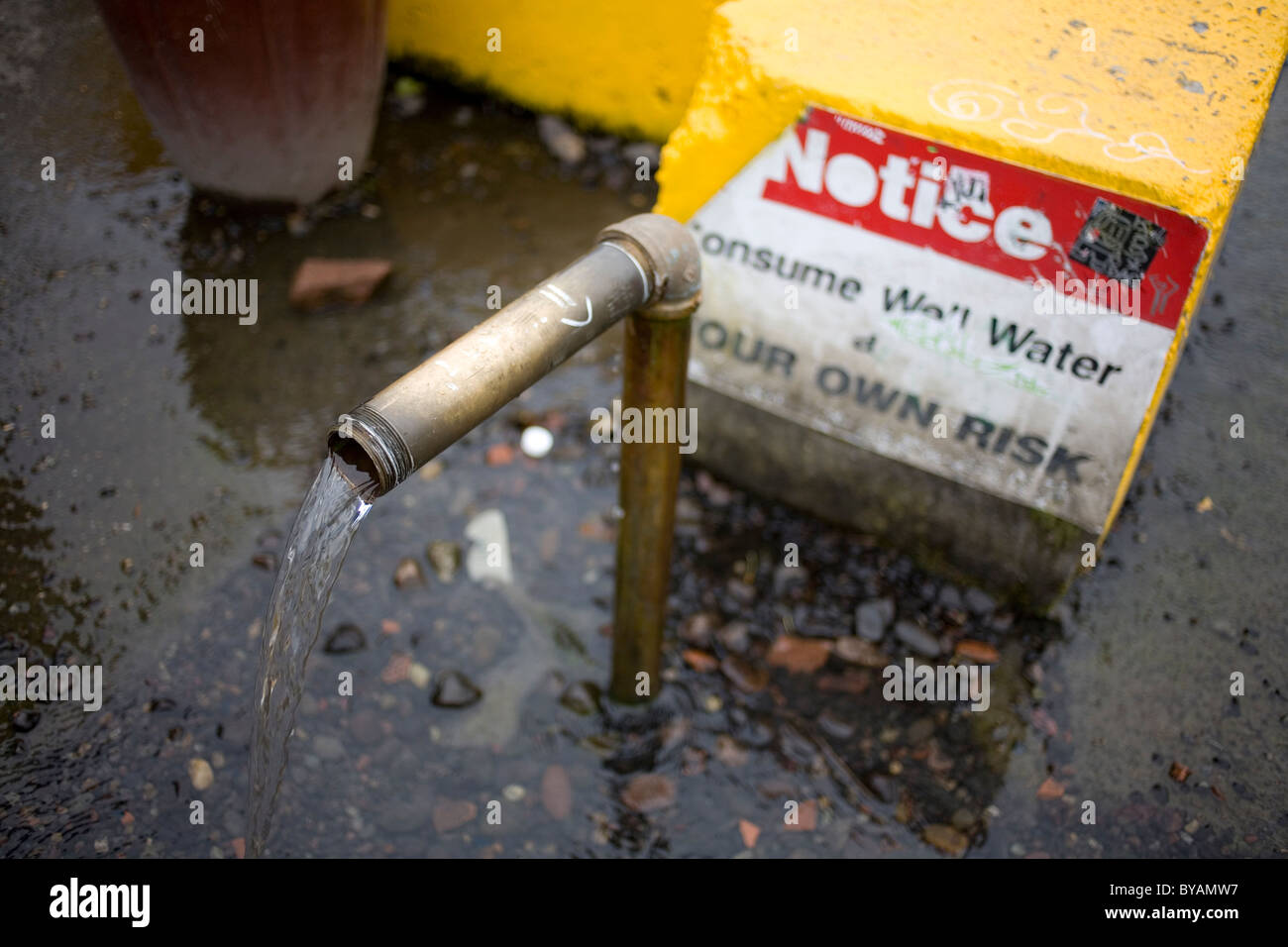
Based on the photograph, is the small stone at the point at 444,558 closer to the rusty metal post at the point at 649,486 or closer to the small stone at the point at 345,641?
the small stone at the point at 345,641

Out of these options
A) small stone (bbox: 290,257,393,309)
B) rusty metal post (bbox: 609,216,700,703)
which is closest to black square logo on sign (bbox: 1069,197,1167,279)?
rusty metal post (bbox: 609,216,700,703)

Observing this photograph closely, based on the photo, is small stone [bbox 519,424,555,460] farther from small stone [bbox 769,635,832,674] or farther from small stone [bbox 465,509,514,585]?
small stone [bbox 769,635,832,674]

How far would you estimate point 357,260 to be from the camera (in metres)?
3.62

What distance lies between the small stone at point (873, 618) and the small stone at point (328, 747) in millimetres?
1466

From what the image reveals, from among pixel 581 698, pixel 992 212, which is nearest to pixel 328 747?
pixel 581 698

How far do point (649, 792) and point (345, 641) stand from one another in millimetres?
948

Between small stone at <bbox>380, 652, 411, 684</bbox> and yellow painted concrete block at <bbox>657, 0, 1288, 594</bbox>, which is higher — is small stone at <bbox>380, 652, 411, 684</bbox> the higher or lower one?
the lower one

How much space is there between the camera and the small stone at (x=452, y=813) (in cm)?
240

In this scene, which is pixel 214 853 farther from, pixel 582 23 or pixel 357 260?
pixel 582 23

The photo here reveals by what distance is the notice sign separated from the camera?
220cm

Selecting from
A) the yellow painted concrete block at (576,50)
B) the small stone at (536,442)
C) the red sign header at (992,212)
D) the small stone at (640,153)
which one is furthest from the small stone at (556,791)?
the yellow painted concrete block at (576,50)

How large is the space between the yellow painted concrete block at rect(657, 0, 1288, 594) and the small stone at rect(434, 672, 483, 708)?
1.25 metres

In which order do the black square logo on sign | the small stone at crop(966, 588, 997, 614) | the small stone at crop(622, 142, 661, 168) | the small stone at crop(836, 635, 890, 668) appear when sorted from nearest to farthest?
the black square logo on sign → the small stone at crop(836, 635, 890, 668) → the small stone at crop(966, 588, 997, 614) → the small stone at crop(622, 142, 661, 168)

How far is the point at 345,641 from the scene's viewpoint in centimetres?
270
